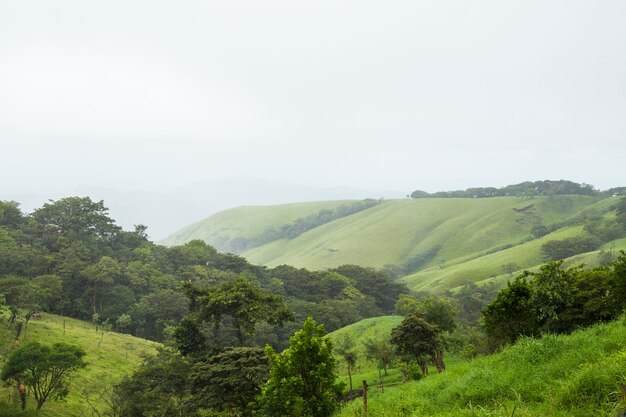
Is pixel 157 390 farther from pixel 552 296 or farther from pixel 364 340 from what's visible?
pixel 364 340

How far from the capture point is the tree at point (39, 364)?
3788 cm

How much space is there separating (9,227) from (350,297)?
90355mm

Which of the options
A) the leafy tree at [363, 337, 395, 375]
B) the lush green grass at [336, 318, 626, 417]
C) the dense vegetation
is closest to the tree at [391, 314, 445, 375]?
the leafy tree at [363, 337, 395, 375]

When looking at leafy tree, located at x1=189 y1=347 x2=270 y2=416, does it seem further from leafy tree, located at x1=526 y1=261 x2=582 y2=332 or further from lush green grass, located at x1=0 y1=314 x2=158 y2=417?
lush green grass, located at x1=0 y1=314 x2=158 y2=417

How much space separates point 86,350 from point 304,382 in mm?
55692

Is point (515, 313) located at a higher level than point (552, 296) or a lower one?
lower

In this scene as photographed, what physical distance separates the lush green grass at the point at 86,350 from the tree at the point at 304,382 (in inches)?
1495

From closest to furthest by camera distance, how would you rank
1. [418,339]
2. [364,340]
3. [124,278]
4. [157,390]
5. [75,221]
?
[418,339] < [157,390] < [364,340] < [124,278] < [75,221]

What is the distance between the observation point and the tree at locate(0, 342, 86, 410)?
37.9 m

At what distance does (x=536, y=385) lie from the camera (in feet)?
43.1

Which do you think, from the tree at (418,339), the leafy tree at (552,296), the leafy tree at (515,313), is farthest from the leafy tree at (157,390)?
the leafy tree at (552,296)

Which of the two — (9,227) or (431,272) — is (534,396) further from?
(431,272)

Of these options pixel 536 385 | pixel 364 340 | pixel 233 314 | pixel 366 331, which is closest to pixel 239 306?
pixel 233 314

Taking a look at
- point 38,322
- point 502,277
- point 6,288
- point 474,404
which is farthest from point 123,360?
point 502,277
